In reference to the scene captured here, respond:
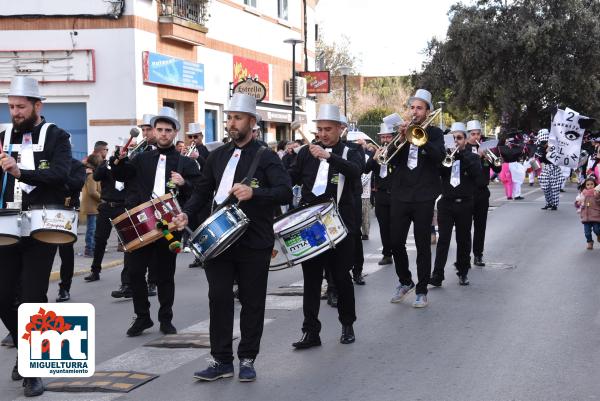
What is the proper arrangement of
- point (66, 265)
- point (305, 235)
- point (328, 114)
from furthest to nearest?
point (66, 265)
point (328, 114)
point (305, 235)

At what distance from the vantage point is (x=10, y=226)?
21.7 ft

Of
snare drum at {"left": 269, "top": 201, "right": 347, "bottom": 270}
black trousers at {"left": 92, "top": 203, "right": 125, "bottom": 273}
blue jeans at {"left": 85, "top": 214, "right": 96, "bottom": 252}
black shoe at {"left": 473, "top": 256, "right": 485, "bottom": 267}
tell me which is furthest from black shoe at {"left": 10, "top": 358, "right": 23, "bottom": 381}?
blue jeans at {"left": 85, "top": 214, "right": 96, "bottom": 252}

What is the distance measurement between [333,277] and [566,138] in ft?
38.3

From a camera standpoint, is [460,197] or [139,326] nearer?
[139,326]

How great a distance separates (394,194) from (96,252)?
462 cm

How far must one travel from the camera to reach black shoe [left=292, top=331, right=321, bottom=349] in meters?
8.13

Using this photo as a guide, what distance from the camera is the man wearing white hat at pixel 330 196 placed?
820 cm

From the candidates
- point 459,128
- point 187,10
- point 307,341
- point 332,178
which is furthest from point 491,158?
point 187,10

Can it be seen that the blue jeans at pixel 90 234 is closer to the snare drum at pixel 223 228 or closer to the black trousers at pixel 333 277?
the black trousers at pixel 333 277

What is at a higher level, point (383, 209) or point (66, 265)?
point (383, 209)

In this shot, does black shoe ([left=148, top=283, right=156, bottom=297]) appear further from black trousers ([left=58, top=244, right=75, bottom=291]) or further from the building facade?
the building facade

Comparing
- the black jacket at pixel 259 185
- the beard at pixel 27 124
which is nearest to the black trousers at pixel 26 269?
the beard at pixel 27 124

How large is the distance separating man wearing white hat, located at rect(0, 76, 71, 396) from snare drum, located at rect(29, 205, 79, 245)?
0.29 ft

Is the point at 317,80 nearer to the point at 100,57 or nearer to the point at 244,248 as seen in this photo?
the point at 100,57
